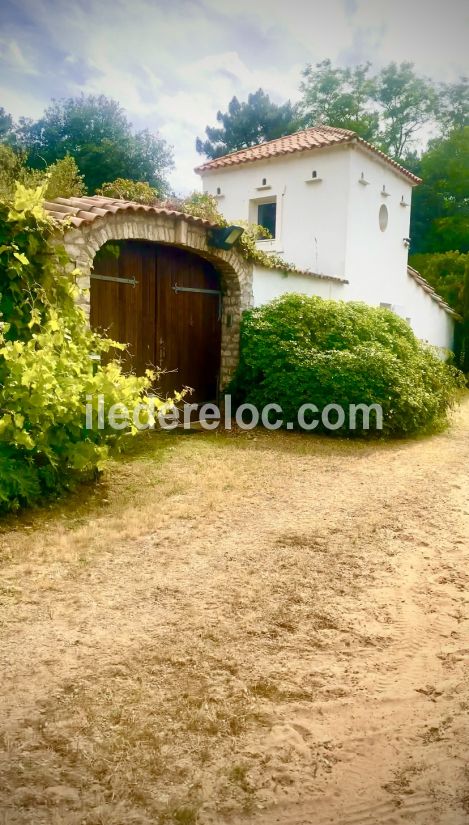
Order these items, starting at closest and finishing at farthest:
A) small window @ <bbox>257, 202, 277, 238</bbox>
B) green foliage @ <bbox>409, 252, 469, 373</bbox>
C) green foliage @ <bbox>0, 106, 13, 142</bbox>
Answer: small window @ <bbox>257, 202, 277, 238</bbox>, green foliage @ <bbox>409, 252, 469, 373</bbox>, green foliage @ <bbox>0, 106, 13, 142</bbox>

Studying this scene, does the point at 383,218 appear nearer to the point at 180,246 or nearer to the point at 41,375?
the point at 180,246

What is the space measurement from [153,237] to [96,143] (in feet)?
Answer: 63.5

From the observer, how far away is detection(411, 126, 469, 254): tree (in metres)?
24.9

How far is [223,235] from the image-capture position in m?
8.72

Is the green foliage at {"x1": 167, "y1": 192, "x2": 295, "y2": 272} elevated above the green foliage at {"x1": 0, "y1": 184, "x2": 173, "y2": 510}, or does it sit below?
above

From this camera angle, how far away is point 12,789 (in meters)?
2.00

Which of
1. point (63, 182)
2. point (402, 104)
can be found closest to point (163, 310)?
point (63, 182)

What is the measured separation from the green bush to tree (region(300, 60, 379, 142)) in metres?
23.3

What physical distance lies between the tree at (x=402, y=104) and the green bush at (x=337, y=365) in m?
24.8

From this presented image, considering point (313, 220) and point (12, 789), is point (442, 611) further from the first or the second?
point (313, 220)

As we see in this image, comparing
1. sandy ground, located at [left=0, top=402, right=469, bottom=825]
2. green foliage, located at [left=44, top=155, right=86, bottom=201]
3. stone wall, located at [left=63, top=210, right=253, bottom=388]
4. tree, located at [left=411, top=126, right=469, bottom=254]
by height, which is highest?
tree, located at [left=411, top=126, right=469, bottom=254]

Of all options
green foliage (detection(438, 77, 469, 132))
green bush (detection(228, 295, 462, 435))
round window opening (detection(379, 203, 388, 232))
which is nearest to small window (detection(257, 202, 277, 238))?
round window opening (detection(379, 203, 388, 232))

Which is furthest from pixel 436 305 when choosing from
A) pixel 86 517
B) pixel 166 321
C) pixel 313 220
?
pixel 86 517

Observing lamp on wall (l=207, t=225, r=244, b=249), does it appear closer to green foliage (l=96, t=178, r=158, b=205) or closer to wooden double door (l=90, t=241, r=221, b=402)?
wooden double door (l=90, t=241, r=221, b=402)
